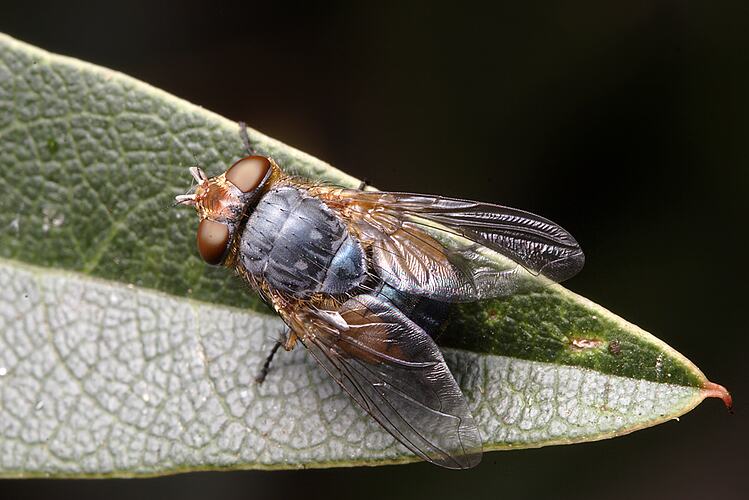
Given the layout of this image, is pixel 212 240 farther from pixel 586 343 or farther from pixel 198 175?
pixel 586 343

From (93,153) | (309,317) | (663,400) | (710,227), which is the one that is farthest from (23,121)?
(710,227)

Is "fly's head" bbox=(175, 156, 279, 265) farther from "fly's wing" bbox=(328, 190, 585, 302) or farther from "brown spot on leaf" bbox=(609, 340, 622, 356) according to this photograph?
"brown spot on leaf" bbox=(609, 340, 622, 356)

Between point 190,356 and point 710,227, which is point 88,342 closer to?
point 190,356

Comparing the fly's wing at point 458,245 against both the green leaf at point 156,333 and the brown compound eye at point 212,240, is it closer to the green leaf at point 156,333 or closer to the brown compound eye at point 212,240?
the green leaf at point 156,333

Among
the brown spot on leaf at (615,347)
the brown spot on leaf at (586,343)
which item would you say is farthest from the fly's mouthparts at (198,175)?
the brown spot on leaf at (615,347)

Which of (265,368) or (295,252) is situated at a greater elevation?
(295,252)

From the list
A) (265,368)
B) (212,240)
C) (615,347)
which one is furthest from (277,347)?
(615,347)
